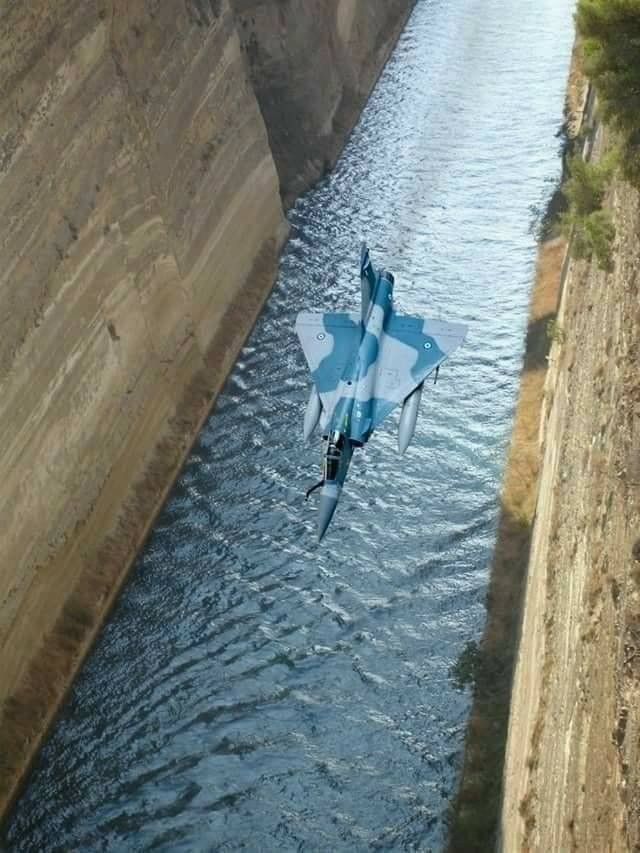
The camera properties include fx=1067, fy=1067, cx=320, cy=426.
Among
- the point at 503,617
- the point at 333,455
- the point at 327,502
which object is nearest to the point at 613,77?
the point at 333,455

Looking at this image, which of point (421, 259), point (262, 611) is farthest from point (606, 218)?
point (421, 259)

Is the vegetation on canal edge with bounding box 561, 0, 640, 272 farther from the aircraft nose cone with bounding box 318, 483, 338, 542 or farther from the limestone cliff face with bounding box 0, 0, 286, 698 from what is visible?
the limestone cliff face with bounding box 0, 0, 286, 698

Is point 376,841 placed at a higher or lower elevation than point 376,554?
lower

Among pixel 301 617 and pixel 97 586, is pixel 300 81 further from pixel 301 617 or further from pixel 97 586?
pixel 301 617

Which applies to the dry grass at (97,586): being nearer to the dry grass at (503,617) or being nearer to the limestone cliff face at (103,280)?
the limestone cliff face at (103,280)

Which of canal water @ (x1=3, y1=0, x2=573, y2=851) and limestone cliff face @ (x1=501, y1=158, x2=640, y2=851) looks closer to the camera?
limestone cliff face @ (x1=501, y1=158, x2=640, y2=851)

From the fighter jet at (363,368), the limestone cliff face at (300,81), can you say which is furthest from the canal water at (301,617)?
the limestone cliff face at (300,81)

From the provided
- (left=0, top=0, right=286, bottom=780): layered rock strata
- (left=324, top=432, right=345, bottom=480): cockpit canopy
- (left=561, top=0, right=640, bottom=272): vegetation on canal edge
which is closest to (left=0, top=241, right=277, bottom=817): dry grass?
(left=0, top=0, right=286, bottom=780): layered rock strata

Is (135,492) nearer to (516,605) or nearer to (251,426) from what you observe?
(251,426)
